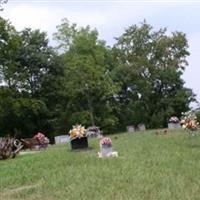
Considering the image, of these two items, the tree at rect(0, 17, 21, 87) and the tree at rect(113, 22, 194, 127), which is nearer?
the tree at rect(0, 17, 21, 87)

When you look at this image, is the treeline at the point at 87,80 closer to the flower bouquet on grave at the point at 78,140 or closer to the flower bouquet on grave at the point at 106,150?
the flower bouquet on grave at the point at 78,140

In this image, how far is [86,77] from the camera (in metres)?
46.2

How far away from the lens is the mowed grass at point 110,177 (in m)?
10.0

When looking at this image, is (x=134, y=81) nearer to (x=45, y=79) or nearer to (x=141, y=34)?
(x=141, y=34)

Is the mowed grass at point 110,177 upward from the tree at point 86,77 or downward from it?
downward

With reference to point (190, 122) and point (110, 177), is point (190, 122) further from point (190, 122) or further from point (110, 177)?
point (110, 177)

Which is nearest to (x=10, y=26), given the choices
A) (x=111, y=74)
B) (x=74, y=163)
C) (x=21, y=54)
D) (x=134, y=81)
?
(x=21, y=54)

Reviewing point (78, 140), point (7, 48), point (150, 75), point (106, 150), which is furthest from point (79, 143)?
point (150, 75)

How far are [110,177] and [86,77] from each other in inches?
1354

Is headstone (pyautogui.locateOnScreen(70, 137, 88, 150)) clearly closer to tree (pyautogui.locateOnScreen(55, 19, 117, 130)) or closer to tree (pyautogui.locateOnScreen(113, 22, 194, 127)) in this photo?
tree (pyautogui.locateOnScreen(55, 19, 117, 130))

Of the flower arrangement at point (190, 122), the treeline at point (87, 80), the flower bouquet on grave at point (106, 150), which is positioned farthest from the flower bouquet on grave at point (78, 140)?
the treeline at point (87, 80)

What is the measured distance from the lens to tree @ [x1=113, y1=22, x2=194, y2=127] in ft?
176

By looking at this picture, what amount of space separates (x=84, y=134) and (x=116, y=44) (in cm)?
3664

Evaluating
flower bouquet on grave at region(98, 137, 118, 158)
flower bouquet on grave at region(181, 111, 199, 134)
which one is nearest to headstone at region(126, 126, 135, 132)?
flower bouquet on grave at region(181, 111, 199, 134)
